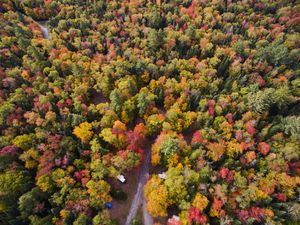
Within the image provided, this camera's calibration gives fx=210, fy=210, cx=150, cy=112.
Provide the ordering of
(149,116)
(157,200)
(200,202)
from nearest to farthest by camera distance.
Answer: (200,202)
(157,200)
(149,116)

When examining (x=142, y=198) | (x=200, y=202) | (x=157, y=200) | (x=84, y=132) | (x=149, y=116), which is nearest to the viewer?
(x=200, y=202)

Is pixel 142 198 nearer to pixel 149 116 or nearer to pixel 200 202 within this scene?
pixel 200 202

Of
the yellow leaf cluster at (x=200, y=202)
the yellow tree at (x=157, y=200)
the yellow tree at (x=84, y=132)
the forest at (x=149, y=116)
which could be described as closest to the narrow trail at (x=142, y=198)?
the forest at (x=149, y=116)

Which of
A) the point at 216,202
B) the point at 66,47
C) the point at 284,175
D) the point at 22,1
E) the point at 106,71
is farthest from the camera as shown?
the point at 22,1

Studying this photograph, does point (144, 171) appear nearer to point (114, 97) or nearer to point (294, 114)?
point (114, 97)

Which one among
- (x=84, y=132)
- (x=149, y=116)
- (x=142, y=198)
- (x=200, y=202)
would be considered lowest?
(x=142, y=198)

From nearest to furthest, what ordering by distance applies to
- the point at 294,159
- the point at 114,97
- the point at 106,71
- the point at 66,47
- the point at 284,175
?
the point at 284,175, the point at 294,159, the point at 114,97, the point at 106,71, the point at 66,47

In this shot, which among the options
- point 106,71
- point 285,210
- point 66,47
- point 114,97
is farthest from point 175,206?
point 66,47

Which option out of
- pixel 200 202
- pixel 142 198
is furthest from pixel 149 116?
pixel 200 202

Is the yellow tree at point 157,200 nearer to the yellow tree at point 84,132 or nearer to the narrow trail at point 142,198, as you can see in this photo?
the narrow trail at point 142,198
